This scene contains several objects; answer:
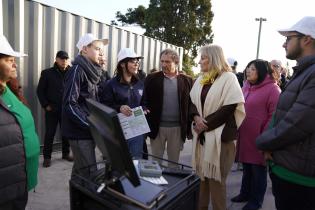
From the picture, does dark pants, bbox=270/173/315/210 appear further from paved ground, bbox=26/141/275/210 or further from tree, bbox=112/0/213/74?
tree, bbox=112/0/213/74

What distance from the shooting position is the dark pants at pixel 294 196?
2.19 m

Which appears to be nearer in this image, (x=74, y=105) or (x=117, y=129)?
(x=117, y=129)

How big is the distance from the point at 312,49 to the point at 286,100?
0.42m

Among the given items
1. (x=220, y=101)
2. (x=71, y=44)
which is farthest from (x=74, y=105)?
(x=71, y=44)

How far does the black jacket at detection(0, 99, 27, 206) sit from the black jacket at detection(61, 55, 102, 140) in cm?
75

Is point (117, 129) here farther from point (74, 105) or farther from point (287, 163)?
point (74, 105)

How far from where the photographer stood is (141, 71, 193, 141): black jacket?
150 inches

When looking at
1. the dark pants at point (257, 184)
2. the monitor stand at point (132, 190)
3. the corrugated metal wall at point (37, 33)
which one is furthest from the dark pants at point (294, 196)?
the corrugated metal wall at point (37, 33)

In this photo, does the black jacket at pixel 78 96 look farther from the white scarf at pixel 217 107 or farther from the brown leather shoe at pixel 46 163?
the brown leather shoe at pixel 46 163

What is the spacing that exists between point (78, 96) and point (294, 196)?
1918 millimetres

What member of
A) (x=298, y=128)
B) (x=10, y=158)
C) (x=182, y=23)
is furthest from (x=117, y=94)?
(x=182, y=23)

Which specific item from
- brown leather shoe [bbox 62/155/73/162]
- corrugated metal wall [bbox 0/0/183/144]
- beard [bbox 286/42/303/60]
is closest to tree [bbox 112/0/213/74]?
corrugated metal wall [bbox 0/0/183/144]

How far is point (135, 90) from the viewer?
3543 mm

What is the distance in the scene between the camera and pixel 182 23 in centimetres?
2616
